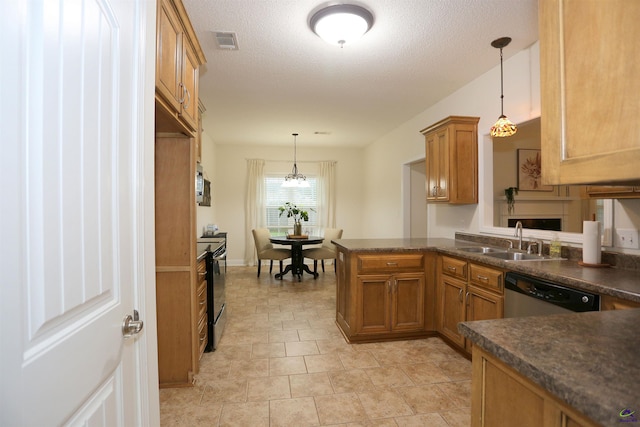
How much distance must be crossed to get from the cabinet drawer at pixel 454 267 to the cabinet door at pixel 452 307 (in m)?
0.05

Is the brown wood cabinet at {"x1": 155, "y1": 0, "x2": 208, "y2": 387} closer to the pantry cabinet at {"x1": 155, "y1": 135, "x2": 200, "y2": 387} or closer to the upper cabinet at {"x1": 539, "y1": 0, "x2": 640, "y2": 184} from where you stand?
the pantry cabinet at {"x1": 155, "y1": 135, "x2": 200, "y2": 387}

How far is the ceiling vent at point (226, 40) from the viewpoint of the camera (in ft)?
8.53

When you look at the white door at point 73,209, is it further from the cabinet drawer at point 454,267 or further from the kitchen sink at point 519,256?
the kitchen sink at point 519,256

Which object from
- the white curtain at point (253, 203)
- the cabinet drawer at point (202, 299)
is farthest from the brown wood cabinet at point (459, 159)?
the white curtain at point (253, 203)

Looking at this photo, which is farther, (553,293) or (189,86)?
(189,86)

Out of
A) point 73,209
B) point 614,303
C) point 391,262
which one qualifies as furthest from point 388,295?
point 73,209

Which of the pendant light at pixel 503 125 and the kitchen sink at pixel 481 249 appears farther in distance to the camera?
the kitchen sink at pixel 481 249

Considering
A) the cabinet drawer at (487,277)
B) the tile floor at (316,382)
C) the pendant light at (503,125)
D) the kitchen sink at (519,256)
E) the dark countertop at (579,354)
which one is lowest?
the tile floor at (316,382)

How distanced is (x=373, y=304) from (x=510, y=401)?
2.26 meters

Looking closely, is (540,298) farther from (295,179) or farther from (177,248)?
(295,179)

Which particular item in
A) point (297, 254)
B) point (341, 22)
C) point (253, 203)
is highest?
point (341, 22)

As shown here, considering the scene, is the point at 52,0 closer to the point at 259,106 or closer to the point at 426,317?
the point at 426,317

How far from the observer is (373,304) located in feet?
10.1

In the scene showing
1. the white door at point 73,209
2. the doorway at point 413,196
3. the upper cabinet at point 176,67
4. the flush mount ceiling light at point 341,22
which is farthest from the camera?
the doorway at point 413,196
